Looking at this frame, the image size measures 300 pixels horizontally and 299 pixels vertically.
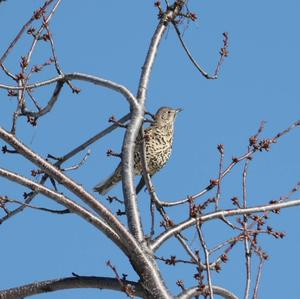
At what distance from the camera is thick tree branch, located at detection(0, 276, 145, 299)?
13.9ft

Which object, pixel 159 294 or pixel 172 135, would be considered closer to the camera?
pixel 159 294

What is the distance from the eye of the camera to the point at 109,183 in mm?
8961

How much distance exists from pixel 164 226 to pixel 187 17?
5.97 ft

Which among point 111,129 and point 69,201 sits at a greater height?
point 111,129

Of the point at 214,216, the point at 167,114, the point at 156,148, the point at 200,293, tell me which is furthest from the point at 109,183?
the point at 200,293

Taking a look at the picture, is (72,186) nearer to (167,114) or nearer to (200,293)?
(200,293)

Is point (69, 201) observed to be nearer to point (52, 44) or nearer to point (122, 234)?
point (122, 234)

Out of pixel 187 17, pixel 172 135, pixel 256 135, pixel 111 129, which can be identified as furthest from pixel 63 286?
pixel 172 135

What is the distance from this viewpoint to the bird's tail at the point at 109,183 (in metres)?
8.88

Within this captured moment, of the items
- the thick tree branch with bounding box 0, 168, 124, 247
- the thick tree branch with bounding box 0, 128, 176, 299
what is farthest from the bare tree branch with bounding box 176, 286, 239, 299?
the thick tree branch with bounding box 0, 168, 124, 247

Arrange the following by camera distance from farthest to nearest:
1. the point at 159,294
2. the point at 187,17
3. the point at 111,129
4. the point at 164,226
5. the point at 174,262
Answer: the point at 187,17 < the point at 111,129 < the point at 164,226 < the point at 174,262 < the point at 159,294

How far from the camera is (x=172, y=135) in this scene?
9.77 metres

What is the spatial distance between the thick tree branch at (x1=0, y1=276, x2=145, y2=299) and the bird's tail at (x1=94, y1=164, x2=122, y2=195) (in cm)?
437

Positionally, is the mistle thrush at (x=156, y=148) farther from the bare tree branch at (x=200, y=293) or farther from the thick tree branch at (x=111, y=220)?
the thick tree branch at (x=111, y=220)
